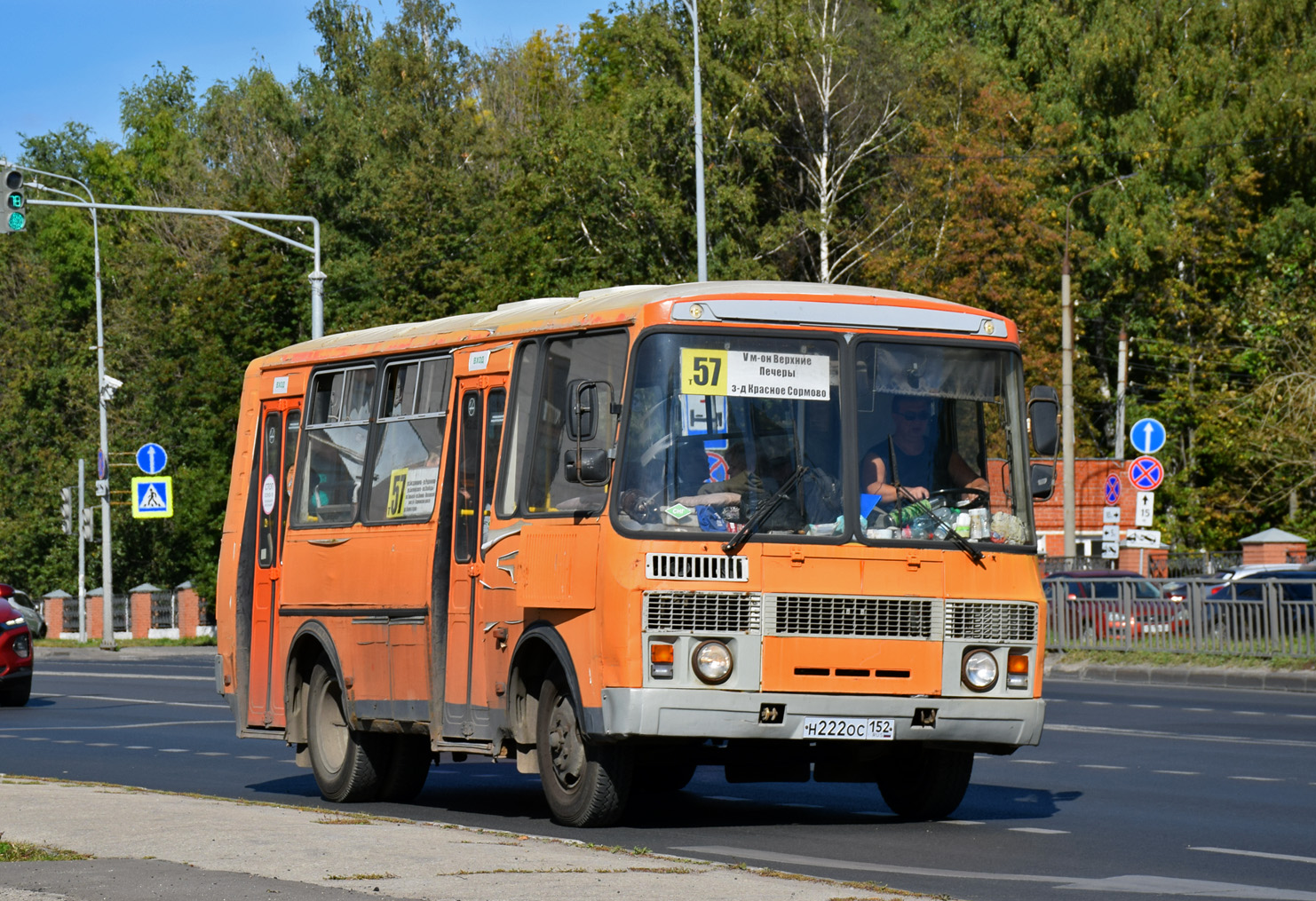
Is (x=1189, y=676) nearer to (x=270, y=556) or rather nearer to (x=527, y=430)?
(x=270, y=556)

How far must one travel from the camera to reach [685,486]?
445 inches

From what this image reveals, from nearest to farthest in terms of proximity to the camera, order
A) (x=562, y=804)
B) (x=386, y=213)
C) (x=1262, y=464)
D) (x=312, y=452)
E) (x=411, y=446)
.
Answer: (x=562, y=804) → (x=411, y=446) → (x=312, y=452) → (x=1262, y=464) → (x=386, y=213)

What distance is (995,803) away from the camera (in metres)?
13.7

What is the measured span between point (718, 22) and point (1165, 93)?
40.8 ft

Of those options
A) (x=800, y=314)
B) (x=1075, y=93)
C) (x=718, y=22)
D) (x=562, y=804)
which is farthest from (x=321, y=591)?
(x=1075, y=93)

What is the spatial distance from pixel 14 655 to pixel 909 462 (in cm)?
1726

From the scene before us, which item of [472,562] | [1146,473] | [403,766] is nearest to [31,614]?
[1146,473]

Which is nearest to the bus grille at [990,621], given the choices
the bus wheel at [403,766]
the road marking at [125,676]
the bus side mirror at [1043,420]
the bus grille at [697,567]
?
the bus side mirror at [1043,420]

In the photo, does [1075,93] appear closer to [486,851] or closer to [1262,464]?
[1262,464]

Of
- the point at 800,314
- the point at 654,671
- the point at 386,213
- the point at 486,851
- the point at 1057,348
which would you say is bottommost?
the point at 486,851

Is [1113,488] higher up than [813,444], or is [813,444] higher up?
[1113,488]

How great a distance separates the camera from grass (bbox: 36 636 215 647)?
2092 inches

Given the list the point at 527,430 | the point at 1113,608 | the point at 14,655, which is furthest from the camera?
the point at 1113,608

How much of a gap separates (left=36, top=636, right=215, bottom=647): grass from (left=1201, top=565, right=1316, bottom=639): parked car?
1074 inches
